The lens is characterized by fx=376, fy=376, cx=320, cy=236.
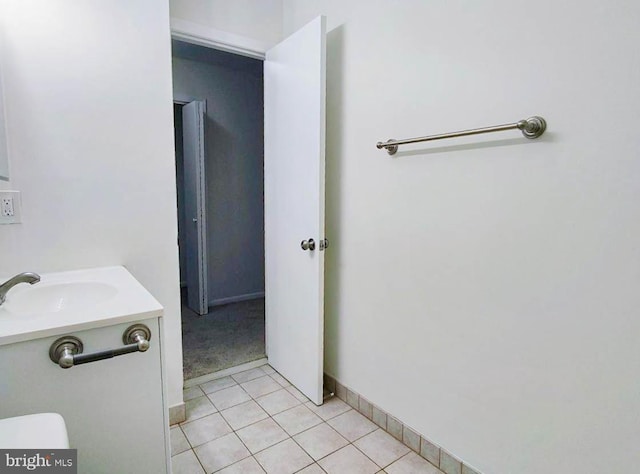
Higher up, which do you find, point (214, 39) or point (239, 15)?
point (239, 15)

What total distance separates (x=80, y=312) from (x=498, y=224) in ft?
A: 4.49

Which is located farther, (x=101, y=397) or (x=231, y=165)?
(x=231, y=165)

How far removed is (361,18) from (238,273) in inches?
108

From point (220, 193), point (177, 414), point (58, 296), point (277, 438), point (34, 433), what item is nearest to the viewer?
point (34, 433)

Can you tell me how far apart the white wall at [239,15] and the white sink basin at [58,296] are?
4.71ft

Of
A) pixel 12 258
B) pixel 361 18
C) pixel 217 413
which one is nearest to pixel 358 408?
pixel 217 413

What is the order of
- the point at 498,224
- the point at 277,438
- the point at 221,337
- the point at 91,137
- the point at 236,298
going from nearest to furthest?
the point at 498,224 → the point at 91,137 → the point at 277,438 → the point at 221,337 → the point at 236,298

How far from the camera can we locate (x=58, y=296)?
1437 mm

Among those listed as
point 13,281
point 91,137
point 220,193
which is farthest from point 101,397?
point 220,193

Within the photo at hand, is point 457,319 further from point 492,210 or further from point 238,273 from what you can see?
point 238,273

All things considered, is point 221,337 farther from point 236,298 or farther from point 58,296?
point 58,296

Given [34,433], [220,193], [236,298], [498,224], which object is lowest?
[236,298]

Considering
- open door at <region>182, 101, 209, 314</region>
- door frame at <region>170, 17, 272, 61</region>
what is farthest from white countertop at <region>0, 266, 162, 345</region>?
open door at <region>182, 101, 209, 314</region>

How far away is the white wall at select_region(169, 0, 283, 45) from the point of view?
199 cm
